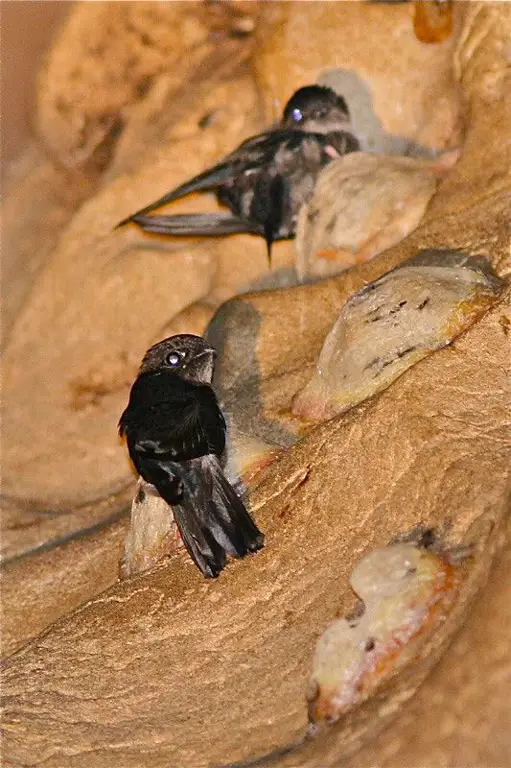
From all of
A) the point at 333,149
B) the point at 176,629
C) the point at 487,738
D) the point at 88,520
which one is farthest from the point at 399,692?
the point at 333,149

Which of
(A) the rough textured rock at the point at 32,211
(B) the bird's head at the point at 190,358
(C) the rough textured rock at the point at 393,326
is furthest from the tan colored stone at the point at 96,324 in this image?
(C) the rough textured rock at the point at 393,326

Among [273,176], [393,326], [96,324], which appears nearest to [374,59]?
[273,176]

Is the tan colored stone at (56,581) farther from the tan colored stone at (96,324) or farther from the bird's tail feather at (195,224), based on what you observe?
the bird's tail feather at (195,224)

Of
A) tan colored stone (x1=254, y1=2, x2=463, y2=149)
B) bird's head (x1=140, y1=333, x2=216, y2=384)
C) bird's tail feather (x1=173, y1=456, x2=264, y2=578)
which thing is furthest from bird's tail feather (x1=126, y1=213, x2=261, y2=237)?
bird's tail feather (x1=173, y1=456, x2=264, y2=578)

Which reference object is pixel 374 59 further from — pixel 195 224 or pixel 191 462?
pixel 191 462

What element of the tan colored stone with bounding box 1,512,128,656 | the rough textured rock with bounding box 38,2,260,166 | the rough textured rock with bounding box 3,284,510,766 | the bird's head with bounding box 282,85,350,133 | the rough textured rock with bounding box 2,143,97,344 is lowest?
the tan colored stone with bounding box 1,512,128,656

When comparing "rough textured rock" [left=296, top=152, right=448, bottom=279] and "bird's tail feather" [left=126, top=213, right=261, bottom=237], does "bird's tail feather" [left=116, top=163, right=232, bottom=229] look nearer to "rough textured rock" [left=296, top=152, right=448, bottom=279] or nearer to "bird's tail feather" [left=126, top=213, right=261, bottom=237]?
"bird's tail feather" [left=126, top=213, right=261, bottom=237]
